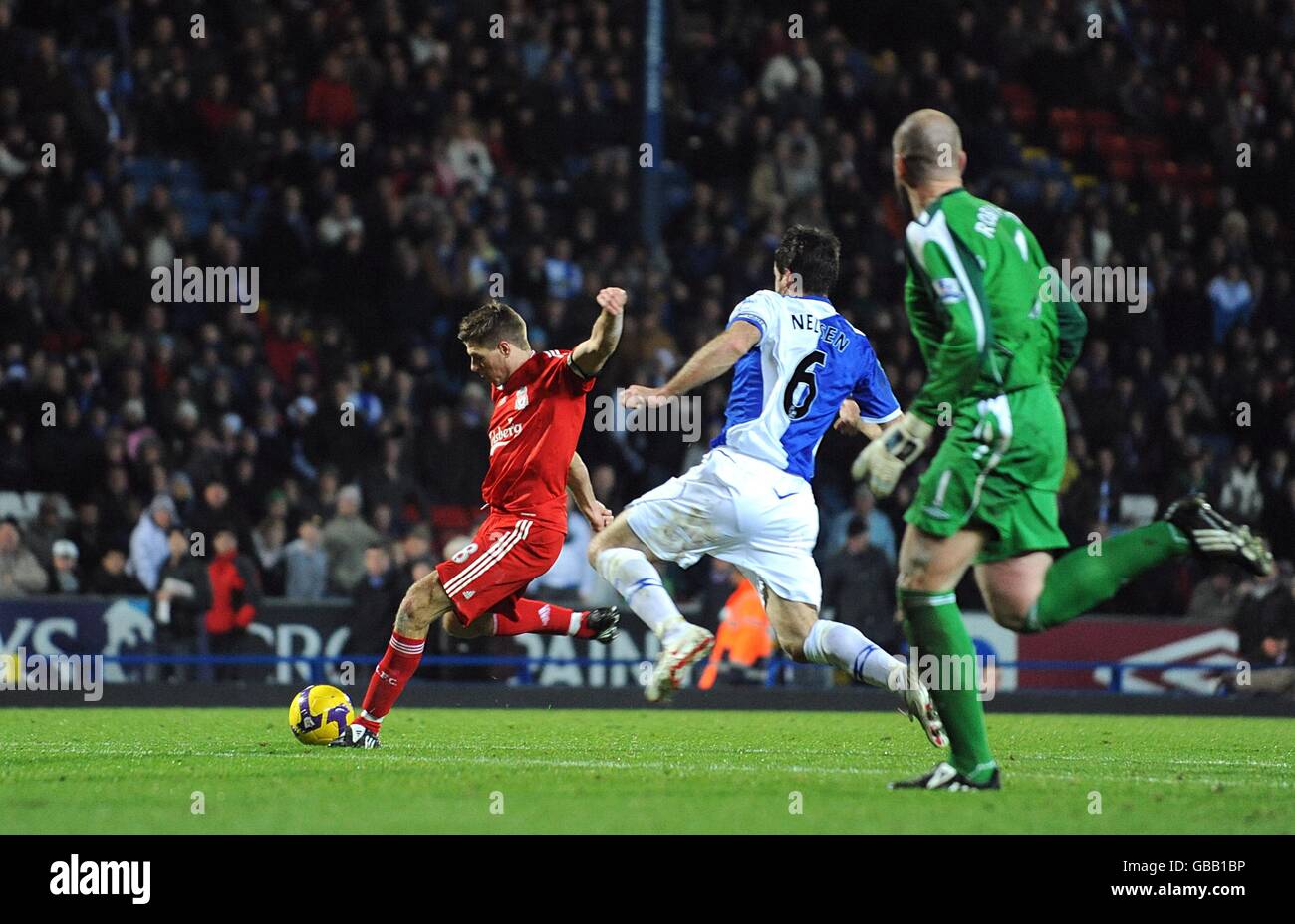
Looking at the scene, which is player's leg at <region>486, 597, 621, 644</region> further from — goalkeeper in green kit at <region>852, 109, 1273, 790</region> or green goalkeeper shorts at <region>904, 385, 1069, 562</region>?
green goalkeeper shorts at <region>904, 385, 1069, 562</region>

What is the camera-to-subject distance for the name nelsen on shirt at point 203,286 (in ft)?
61.4

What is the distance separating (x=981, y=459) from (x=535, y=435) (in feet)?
10.3

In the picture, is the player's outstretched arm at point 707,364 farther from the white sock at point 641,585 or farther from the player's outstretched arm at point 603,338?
the white sock at point 641,585

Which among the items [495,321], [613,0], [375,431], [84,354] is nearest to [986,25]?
[613,0]

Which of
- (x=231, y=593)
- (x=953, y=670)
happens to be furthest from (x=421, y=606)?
→ (x=231, y=593)

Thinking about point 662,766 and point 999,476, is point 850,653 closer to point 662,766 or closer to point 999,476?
point 662,766

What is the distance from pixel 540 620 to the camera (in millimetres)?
10281

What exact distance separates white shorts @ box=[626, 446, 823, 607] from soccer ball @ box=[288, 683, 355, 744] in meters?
1.93

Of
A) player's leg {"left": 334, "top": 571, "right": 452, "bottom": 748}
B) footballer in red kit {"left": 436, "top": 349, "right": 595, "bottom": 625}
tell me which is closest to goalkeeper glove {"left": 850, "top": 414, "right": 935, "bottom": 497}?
footballer in red kit {"left": 436, "top": 349, "right": 595, "bottom": 625}

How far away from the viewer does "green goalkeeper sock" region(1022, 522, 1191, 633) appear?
7355 mm

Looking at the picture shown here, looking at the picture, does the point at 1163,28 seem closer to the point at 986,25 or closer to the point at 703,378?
the point at 986,25

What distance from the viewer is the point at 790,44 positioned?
23047mm

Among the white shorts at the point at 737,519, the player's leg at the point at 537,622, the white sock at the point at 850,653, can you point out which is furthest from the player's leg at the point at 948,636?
the player's leg at the point at 537,622
